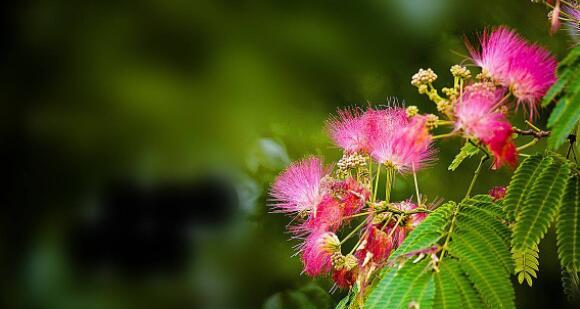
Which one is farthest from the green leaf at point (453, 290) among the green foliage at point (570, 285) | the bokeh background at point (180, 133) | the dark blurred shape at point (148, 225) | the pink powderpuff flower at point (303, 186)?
the dark blurred shape at point (148, 225)

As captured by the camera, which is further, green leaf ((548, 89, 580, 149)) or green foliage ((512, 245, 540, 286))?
green foliage ((512, 245, 540, 286))

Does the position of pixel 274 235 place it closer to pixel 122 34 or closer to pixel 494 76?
pixel 122 34

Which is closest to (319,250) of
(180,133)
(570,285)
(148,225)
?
(570,285)

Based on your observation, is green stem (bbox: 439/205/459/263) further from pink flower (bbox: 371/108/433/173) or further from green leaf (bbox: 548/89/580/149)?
green leaf (bbox: 548/89/580/149)

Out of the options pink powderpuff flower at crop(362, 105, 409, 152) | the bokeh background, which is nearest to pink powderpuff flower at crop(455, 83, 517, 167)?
pink powderpuff flower at crop(362, 105, 409, 152)

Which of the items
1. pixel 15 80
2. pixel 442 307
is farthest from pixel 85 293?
pixel 442 307

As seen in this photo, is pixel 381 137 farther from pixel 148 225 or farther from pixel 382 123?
pixel 148 225
